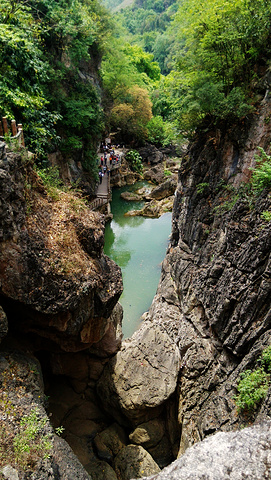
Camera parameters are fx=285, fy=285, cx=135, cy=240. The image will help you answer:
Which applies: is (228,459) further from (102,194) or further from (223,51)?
(102,194)

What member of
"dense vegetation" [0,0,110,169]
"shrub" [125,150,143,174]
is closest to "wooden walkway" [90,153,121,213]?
"dense vegetation" [0,0,110,169]

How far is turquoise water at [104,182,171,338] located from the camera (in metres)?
15.8

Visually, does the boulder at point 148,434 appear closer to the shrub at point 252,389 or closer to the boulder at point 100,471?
the boulder at point 100,471

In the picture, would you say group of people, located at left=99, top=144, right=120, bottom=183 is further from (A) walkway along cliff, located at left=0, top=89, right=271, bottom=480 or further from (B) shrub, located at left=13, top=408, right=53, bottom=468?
(B) shrub, located at left=13, top=408, right=53, bottom=468

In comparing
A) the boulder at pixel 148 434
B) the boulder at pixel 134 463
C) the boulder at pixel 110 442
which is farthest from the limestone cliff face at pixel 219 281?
the boulder at pixel 110 442

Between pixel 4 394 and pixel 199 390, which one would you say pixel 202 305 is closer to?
pixel 199 390

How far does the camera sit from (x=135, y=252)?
66.3 feet

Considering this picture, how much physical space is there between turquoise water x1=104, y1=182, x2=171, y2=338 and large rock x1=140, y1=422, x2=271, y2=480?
1089 centimetres

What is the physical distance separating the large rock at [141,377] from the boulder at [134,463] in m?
0.91

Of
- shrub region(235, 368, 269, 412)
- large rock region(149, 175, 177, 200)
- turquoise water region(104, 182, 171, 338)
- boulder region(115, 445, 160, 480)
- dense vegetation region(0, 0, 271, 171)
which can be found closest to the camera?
shrub region(235, 368, 269, 412)

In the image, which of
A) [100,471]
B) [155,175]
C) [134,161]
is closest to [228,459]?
[100,471]

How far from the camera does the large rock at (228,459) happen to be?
2.99 metres

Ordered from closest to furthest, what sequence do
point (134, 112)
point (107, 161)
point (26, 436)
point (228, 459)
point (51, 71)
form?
point (228, 459)
point (26, 436)
point (51, 71)
point (107, 161)
point (134, 112)

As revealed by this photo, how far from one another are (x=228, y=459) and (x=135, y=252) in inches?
676
